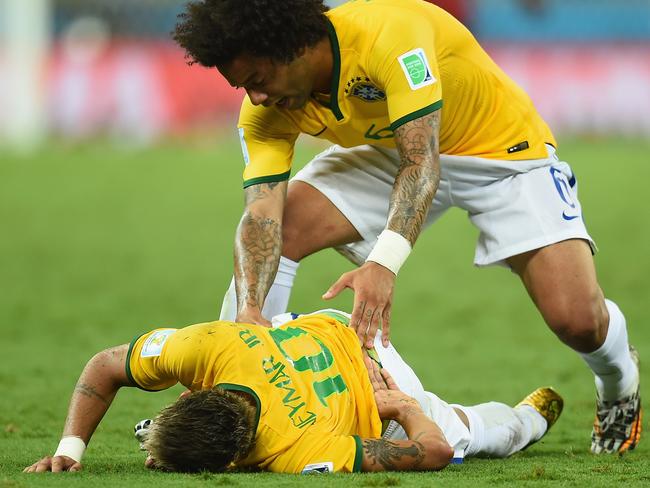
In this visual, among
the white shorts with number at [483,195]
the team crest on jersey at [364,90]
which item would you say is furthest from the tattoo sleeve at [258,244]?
the team crest on jersey at [364,90]

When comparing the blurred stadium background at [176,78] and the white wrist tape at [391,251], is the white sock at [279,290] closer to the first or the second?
the white wrist tape at [391,251]

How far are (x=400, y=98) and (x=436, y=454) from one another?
1.26 meters

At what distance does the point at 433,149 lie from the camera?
14.8 ft

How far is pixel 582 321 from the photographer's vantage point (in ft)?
16.3

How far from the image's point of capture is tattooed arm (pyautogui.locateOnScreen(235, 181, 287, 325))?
195 inches

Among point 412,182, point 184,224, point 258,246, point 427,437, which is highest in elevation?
point 412,182

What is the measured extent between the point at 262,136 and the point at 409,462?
67.2 inches

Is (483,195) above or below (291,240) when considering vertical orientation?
above

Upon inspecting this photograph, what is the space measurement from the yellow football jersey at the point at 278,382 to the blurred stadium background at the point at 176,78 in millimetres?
15914

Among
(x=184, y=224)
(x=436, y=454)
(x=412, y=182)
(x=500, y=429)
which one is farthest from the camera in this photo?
(x=184, y=224)

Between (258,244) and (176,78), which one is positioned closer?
(258,244)

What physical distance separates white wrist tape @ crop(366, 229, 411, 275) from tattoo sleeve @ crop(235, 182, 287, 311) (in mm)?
779

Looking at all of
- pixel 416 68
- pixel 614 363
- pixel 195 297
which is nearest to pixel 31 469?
pixel 416 68

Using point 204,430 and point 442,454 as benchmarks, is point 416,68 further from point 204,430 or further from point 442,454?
point 204,430
